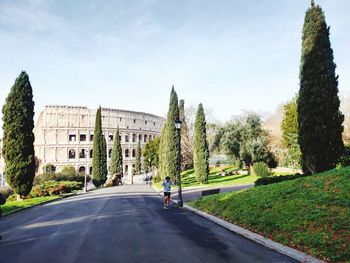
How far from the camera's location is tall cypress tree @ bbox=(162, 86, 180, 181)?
123 feet

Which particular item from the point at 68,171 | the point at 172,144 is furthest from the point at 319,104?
the point at 68,171

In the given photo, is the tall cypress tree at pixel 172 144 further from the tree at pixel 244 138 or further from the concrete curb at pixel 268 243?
the concrete curb at pixel 268 243

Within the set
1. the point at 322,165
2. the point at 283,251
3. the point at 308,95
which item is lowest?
the point at 283,251

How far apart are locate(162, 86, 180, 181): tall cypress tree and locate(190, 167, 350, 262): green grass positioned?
2263 centimetres

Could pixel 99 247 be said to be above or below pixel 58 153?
below

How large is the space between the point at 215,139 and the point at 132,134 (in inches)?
1816

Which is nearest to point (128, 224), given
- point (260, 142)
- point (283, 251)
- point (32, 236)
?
point (32, 236)

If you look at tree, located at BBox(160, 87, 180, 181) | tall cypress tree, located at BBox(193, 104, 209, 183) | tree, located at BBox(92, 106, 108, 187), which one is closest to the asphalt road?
tall cypress tree, located at BBox(193, 104, 209, 183)

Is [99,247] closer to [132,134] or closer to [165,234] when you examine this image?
[165,234]

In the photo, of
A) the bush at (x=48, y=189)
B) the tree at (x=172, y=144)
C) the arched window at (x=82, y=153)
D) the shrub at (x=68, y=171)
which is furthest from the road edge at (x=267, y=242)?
the arched window at (x=82, y=153)

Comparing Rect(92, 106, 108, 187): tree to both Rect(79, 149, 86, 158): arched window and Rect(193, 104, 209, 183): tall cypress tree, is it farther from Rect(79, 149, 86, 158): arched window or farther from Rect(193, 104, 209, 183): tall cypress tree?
Rect(79, 149, 86, 158): arched window

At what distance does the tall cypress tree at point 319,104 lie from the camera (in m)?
15.7

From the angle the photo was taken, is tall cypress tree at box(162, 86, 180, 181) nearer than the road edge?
No

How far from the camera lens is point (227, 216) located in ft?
42.8
